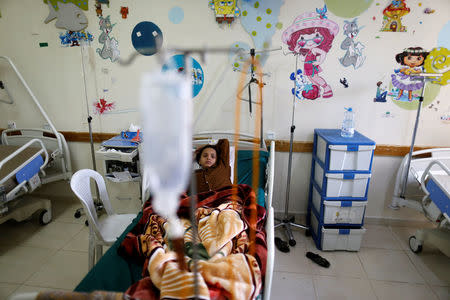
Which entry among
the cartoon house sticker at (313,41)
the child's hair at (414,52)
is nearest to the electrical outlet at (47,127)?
the cartoon house sticker at (313,41)

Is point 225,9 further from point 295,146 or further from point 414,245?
point 414,245

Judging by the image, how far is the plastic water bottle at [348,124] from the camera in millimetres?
2215

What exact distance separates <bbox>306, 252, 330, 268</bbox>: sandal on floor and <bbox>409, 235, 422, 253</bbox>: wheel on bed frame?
2.42 ft

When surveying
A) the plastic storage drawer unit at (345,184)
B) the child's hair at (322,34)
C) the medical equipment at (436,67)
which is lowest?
the plastic storage drawer unit at (345,184)

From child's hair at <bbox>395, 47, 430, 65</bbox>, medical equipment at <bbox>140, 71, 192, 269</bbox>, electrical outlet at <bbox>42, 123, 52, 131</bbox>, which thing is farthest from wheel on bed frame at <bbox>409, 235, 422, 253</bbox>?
electrical outlet at <bbox>42, 123, 52, 131</bbox>

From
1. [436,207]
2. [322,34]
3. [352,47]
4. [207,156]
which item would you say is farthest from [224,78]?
[436,207]

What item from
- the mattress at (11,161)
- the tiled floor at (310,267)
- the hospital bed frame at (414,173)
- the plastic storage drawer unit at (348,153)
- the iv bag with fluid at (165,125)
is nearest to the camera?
the iv bag with fluid at (165,125)

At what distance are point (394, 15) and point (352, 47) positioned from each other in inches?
14.1

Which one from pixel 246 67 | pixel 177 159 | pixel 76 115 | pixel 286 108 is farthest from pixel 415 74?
pixel 76 115

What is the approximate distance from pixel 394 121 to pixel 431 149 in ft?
1.25

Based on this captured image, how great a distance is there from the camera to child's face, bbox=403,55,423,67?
2.23 metres

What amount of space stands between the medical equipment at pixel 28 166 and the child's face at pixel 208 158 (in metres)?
1.40

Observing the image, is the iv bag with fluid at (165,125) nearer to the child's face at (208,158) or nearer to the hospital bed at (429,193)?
the child's face at (208,158)

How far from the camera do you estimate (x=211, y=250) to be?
1.30m
